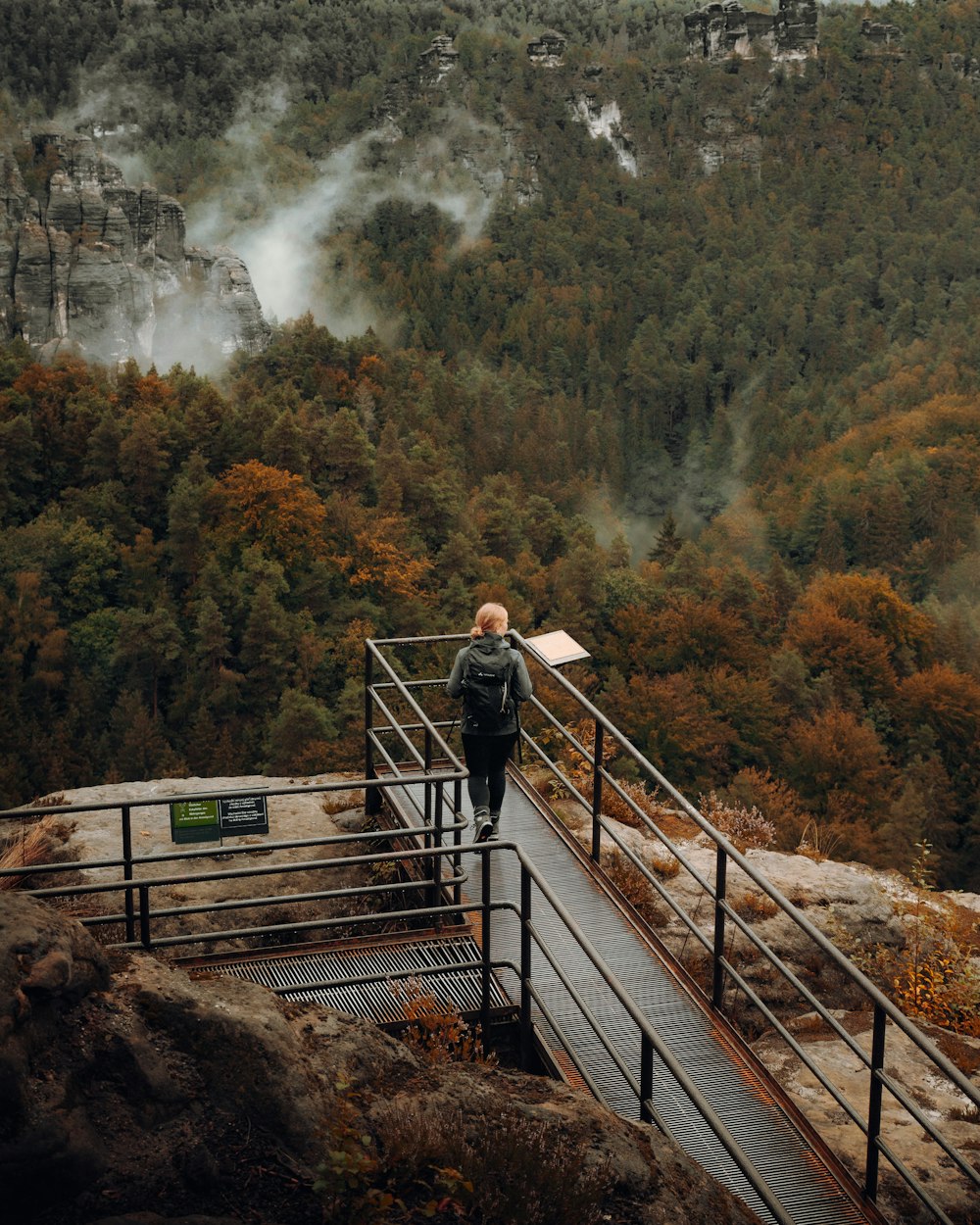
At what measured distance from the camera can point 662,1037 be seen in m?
6.08

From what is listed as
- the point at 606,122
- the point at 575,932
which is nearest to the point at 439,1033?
the point at 575,932

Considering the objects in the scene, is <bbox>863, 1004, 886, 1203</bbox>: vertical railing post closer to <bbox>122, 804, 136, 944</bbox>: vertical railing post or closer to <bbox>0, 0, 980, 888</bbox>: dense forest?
<bbox>122, 804, 136, 944</bbox>: vertical railing post

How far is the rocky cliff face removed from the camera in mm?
90312

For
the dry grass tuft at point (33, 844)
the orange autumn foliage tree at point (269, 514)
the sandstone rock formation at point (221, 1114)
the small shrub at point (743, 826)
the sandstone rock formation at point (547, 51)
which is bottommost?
the orange autumn foliage tree at point (269, 514)

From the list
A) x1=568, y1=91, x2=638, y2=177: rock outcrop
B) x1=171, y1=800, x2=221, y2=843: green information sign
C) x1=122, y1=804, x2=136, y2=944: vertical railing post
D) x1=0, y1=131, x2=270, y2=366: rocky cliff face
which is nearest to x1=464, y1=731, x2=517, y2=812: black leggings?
x1=171, y1=800, x2=221, y2=843: green information sign

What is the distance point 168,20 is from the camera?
18812cm

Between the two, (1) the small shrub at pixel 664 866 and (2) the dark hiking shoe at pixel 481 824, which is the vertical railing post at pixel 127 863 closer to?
(2) the dark hiking shoe at pixel 481 824

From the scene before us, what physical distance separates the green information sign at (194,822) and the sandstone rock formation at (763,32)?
207 meters

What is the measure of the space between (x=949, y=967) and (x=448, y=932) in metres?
2.98

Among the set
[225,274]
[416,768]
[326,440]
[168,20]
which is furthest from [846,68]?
[416,768]

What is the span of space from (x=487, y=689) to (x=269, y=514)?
55236 millimetres

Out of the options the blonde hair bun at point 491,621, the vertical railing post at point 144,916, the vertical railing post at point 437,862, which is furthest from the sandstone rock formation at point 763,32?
the vertical railing post at point 144,916

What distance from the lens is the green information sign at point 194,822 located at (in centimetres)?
669

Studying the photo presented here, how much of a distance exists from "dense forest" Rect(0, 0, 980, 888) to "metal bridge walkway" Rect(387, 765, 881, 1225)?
5.34 metres
